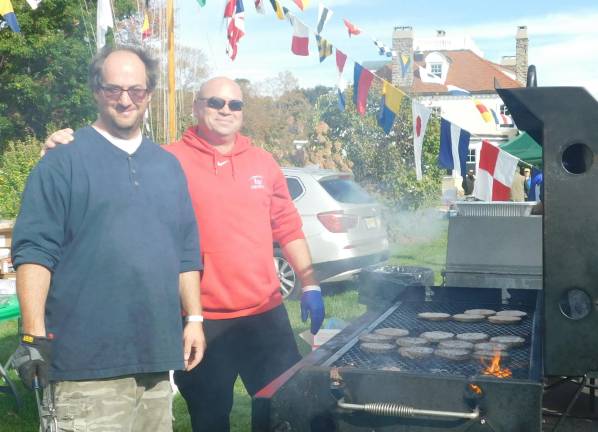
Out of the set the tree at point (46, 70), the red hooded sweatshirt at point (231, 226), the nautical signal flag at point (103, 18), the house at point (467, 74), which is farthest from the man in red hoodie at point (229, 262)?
the house at point (467, 74)

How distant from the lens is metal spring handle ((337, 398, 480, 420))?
7.09 ft

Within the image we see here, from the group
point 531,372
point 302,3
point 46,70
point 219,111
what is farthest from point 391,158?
point 46,70

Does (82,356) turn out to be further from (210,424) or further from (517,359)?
(517,359)

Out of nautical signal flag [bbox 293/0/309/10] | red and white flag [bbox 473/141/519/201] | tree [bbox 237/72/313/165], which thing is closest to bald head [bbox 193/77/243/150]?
nautical signal flag [bbox 293/0/309/10]

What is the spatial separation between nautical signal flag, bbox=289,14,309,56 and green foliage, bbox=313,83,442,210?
7033 millimetres

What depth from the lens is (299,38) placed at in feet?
31.9

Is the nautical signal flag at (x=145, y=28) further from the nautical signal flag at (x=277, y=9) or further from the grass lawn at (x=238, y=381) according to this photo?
the grass lawn at (x=238, y=381)

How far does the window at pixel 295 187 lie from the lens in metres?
9.68

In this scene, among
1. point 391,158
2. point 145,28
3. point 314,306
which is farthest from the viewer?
point 391,158

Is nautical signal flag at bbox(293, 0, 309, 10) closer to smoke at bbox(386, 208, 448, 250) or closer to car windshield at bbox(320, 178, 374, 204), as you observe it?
car windshield at bbox(320, 178, 374, 204)

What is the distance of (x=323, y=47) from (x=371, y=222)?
101 inches

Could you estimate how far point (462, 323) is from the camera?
349 centimetres

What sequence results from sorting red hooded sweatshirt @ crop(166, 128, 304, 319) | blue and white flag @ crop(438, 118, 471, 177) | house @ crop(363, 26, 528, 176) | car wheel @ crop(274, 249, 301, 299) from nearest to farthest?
red hooded sweatshirt @ crop(166, 128, 304, 319) → blue and white flag @ crop(438, 118, 471, 177) → car wheel @ crop(274, 249, 301, 299) → house @ crop(363, 26, 528, 176)

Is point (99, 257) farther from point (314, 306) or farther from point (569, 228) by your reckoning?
point (569, 228)
